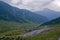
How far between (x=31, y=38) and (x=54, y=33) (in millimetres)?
18025

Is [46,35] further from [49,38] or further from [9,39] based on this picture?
[9,39]

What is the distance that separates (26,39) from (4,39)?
17154mm

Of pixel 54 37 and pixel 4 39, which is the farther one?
pixel 4 39

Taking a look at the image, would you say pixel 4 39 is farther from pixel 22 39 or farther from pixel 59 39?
pixel 59 39

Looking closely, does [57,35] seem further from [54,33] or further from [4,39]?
→ [4,39]

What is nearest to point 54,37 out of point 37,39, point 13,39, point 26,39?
point 37,39

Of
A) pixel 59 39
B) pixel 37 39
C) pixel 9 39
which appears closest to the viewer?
pixel 59 39

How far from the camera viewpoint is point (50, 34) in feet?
425

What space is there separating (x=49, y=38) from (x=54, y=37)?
3.87 metres

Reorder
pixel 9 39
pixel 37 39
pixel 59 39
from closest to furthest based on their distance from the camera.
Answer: pixel 59 39 < pixel 37 39 < pixel 9 39

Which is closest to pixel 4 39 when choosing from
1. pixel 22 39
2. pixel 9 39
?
pixel 9 39

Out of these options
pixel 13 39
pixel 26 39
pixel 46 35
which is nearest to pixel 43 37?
pixel 46 35

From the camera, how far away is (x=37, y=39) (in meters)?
123

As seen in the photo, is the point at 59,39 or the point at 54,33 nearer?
the point at 59,39
